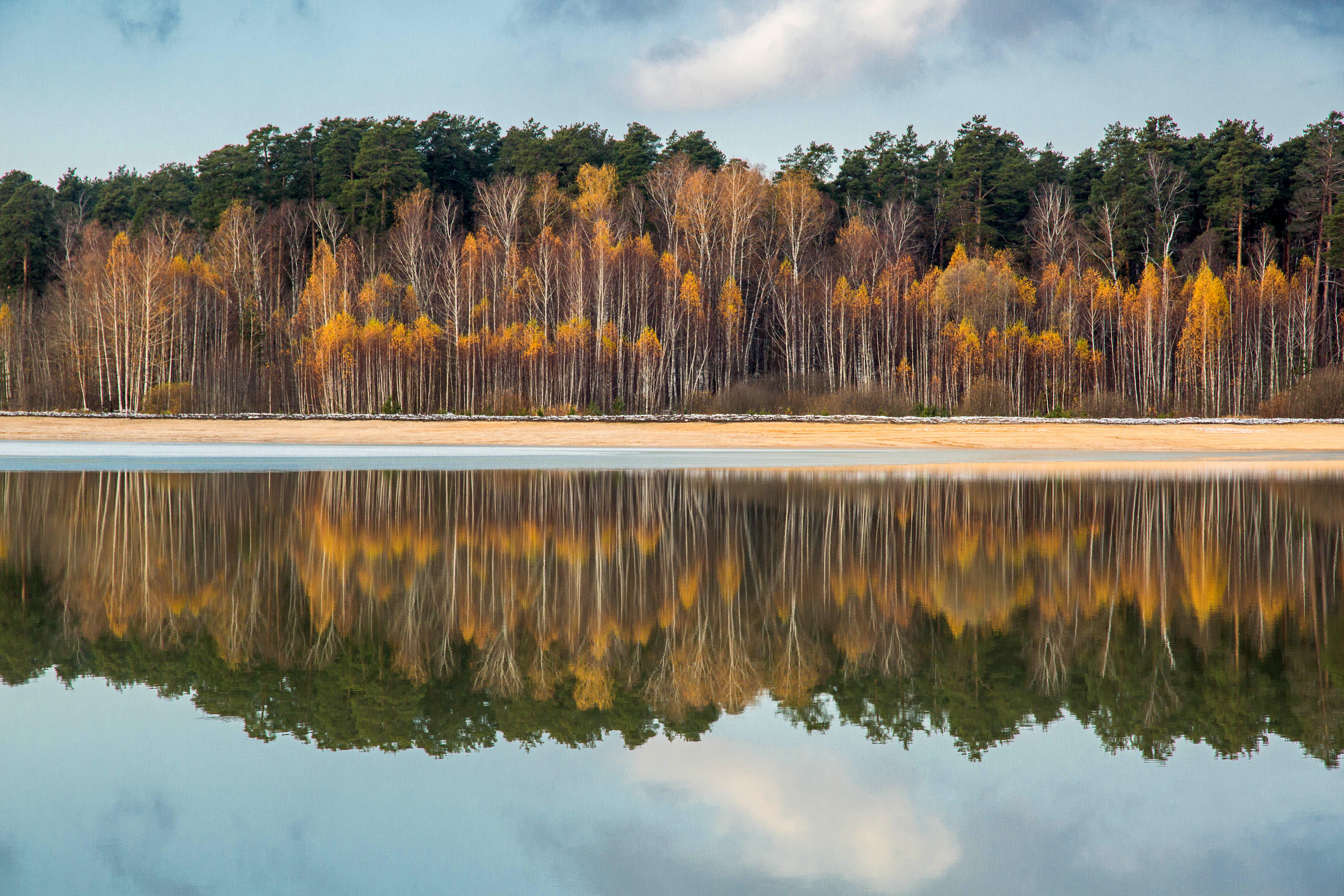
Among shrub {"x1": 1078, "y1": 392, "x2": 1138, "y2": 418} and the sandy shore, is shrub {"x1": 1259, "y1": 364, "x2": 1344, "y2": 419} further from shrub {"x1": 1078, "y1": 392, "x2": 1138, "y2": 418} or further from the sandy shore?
shrub {"x1": 1078, "y1": 392, "x2": 1138, "y2": 418}

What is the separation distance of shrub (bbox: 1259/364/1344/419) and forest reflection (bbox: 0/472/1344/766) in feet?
111

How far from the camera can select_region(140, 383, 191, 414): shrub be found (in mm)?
52875

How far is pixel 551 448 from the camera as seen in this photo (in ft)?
110

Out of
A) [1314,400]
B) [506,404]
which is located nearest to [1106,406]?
[1314,400]

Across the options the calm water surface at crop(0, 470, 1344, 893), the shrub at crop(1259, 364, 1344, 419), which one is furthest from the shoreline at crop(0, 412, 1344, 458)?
the calm water surface at crop(0, 470, 1344, 893)

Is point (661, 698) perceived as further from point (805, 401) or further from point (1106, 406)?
point (1106, 406)

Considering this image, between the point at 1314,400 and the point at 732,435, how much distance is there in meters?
25.5

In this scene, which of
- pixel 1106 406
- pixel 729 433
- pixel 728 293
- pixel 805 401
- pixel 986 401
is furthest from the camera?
pixel 728 293

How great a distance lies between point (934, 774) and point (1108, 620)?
342cm

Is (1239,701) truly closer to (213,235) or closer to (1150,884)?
(1150,884)

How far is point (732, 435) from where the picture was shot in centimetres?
3662

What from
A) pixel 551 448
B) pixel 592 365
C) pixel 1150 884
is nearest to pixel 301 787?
pixel 1150 884

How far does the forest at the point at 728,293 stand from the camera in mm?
49594

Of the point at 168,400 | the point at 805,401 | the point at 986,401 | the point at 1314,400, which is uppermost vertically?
the point at 168,400
